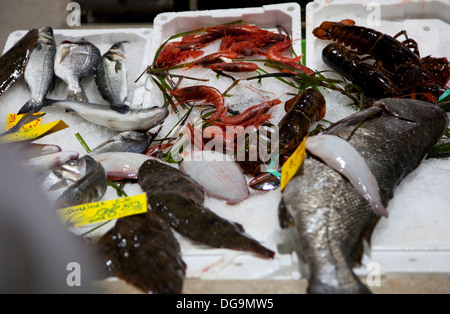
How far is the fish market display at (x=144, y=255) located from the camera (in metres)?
1.71

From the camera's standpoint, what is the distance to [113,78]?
3068 mm

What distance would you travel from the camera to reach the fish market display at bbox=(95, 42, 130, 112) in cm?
297

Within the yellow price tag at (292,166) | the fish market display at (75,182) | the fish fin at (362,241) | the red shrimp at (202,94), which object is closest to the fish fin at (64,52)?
the red shrimp at (202,94)

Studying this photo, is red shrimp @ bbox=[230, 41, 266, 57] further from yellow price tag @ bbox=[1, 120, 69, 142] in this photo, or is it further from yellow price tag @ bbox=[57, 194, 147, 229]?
yellow price tag @ bbox=[57, 194, 147, 229]

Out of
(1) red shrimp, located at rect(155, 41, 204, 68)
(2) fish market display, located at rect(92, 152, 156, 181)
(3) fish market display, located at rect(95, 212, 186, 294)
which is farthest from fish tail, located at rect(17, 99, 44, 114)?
(3) fish market display, located at rect(95, 212, 186, 294)

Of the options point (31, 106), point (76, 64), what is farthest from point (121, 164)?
point (76, 64)

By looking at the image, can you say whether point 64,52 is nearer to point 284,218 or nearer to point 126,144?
point 126,144

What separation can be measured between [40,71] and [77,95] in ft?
1.31

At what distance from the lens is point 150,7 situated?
475 centimetres

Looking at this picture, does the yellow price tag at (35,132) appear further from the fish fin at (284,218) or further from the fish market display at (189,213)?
the fish fin at (284,218)

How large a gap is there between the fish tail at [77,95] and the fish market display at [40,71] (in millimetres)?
182

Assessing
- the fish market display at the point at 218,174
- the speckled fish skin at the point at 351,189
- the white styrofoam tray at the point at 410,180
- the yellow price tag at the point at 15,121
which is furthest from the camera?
the yellow price tag at the point at 15,121

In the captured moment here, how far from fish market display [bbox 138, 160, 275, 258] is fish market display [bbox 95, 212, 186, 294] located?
3.7 inches

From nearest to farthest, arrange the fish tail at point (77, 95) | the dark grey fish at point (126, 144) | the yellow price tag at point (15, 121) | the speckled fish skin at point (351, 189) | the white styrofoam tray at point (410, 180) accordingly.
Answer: the speckled fish skin at point (351, 189) → the white styrofoam tray at point (410, 180) → the dark grey fish at point (126, 144) → the yellow price tag at point (15, 121) → the fish tail at point (77, 95)
